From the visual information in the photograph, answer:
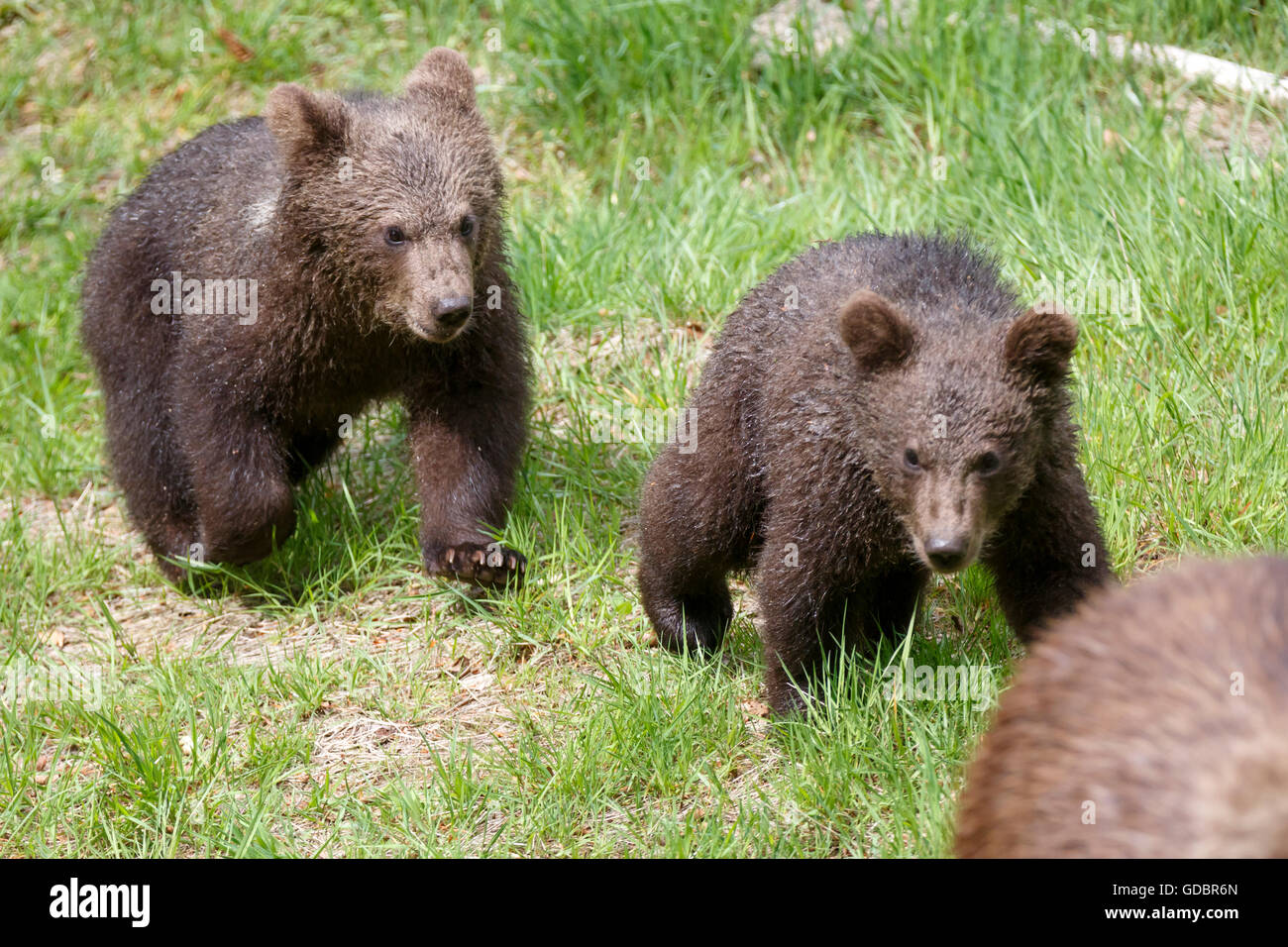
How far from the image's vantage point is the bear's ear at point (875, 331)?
13.2ft

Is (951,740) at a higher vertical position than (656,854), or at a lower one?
higher

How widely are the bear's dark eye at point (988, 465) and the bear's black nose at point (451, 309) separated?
2.09 meters

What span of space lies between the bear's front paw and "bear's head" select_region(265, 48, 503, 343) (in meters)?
0.82

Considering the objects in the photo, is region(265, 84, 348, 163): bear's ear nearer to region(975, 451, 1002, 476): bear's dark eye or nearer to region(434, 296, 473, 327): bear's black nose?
region(434, 296, 473, 327): bear's black nose

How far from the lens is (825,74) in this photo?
25.9ft

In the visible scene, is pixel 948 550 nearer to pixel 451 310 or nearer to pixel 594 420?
pixel 451 310

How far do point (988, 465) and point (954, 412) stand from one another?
170 millimetres

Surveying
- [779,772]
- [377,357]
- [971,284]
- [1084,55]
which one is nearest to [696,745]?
[779,772]

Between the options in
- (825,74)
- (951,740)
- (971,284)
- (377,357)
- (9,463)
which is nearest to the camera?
(951,740)

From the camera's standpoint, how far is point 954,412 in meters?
3.95

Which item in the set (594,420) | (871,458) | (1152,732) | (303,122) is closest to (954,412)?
(871,458)

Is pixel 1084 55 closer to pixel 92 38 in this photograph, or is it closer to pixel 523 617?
pixel 523 617

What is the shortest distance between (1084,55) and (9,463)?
578 cm

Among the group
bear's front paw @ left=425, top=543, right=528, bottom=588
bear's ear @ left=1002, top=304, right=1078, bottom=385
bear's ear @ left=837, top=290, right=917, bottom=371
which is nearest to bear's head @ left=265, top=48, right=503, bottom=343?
bear's front paw @ left=425, top=543, right=528, bottom=588
